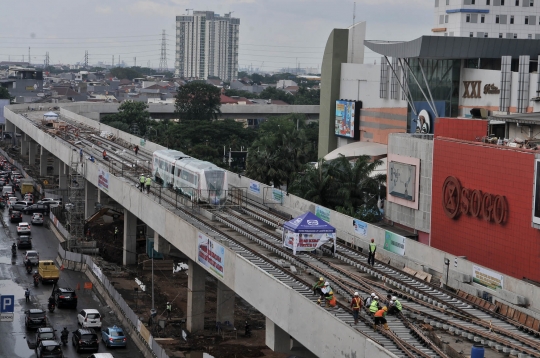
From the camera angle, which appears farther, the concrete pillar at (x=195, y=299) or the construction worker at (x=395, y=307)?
the concrete pillar at (x=195, y=299)

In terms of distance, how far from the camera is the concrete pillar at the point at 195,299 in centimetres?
4769

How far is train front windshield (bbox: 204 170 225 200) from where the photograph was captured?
5368 cm

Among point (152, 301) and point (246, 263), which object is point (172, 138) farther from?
point (246, 263)

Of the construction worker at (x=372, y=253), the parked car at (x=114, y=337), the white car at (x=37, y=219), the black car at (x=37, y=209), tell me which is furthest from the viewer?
the black car at (x=37, y=209)

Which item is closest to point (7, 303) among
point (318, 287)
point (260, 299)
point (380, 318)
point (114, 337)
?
point (114, 337)

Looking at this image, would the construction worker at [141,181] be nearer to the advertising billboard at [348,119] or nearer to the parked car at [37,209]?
the advertising billboard at [348,119]

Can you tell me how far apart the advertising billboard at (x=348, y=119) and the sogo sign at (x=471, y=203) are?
1354 inches

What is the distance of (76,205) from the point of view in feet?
242

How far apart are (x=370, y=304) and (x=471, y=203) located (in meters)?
17.2

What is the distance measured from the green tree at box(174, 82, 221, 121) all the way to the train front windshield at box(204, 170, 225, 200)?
94086mm

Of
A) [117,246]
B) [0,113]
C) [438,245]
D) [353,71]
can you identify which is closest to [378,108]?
[353,71]

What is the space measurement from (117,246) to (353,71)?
89.0 feet

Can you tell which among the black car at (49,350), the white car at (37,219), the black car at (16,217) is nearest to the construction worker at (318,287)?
the black car at (49,350)

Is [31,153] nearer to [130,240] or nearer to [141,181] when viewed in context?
[130,240]
